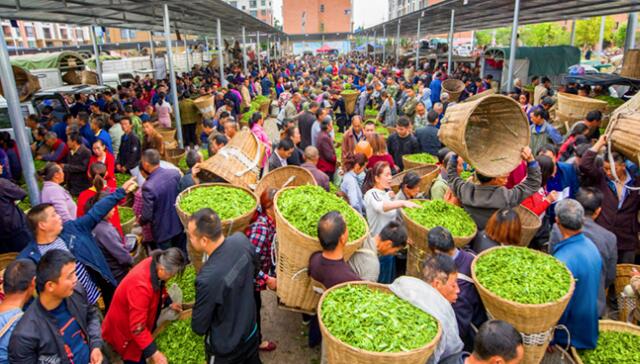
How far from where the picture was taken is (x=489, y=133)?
506cm

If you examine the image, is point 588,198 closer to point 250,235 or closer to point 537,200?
point 537,200

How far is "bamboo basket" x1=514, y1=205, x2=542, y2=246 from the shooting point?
15.4 ft

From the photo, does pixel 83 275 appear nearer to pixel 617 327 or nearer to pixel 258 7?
pixel 617 327

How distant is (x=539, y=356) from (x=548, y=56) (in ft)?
64.2

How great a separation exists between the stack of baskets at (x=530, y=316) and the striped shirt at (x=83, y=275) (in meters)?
3.74

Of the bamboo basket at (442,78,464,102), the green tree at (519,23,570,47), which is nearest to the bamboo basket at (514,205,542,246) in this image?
the bamboo basket at (442,78,464,102)

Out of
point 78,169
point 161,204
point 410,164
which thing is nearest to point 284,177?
point 161,204

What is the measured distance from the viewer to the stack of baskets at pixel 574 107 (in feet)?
27.5

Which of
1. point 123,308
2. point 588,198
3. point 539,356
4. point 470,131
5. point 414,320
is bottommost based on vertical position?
point 539,356

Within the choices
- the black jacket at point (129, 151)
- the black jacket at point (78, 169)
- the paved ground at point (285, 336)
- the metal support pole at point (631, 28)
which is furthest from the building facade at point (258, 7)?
the paved ground at point (285, 336)

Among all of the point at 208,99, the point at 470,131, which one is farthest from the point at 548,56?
the point at 470,131

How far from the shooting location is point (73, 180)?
23.9ft

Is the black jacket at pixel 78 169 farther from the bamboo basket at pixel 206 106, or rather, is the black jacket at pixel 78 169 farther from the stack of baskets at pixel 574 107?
the stack of baskets at pixel 574 107

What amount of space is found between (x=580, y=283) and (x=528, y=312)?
1.00m
